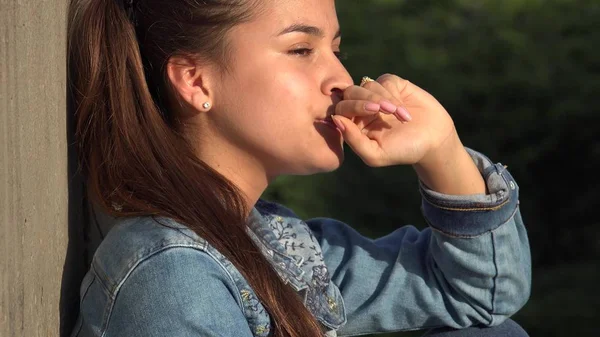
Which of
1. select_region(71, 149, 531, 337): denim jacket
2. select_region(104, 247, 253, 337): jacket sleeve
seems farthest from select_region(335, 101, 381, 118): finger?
select_region(104, 247, 253, 337): jacket sleeve

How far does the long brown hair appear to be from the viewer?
1993 mm

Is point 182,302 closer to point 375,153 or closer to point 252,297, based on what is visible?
point 252,297

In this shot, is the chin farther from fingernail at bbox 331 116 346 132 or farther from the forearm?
the forearm

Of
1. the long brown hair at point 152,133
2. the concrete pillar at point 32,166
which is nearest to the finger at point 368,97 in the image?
the long brown hair at point 152,133

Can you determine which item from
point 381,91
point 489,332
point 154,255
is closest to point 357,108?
point 381,91

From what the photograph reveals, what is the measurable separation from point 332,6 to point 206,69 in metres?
0.33

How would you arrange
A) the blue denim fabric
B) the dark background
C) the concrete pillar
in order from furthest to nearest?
the dark background, the blue denim fabric, the concrete pillar

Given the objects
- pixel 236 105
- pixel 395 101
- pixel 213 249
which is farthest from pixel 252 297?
pixel 395 101

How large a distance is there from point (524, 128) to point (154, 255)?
2.69 meters

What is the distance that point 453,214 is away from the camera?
2.32 metres

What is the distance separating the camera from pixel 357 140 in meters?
2.13

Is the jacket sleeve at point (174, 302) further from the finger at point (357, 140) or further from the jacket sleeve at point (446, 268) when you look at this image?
the jacket sleeve at point (446, 268)

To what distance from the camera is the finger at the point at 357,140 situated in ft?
6.86

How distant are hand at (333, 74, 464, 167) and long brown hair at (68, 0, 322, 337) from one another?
295 mm
